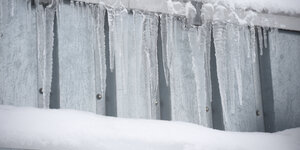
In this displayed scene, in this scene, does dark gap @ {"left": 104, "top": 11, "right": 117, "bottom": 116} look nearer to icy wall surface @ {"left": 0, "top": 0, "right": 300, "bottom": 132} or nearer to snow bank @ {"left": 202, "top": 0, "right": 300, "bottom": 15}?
icy wall surface @ {"left": 0, "top": 0, "right": 300, "bottom": 132}

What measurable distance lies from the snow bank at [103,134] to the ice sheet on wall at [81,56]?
0.38 meters

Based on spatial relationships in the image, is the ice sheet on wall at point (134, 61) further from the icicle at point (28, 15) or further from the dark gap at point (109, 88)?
the icicle at point (28, 15)

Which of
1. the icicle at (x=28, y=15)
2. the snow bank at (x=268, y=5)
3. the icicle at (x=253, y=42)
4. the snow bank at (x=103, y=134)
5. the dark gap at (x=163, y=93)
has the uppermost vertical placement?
the snow bank at (x=268, y=5)

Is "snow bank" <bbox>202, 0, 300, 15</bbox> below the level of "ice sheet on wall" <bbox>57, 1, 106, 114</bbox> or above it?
above

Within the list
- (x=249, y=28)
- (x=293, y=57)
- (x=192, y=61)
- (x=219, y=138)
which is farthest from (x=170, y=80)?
(x=293, y=57)

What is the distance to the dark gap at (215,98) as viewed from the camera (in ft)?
16.0

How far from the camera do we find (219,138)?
14.3ft

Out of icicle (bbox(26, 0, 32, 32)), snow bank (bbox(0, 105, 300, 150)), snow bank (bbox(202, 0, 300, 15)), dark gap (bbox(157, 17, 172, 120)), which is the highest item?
snow bank (bbox(202, 0, 300, 15))

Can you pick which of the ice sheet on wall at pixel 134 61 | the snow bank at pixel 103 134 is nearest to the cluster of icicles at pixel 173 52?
the ice sheet on wall at pixel 134 61

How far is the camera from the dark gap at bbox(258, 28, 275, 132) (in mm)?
5031

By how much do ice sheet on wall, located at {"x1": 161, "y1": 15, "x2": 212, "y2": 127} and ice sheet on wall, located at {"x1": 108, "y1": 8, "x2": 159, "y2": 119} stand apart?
0.12 m

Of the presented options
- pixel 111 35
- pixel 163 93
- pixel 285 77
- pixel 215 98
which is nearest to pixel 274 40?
pixel 285 77

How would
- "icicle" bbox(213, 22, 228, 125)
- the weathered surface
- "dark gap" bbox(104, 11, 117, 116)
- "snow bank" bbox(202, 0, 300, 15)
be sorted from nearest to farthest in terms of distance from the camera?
the weathered surface
"dark gap" bbox(104, 11, 117, 116)
"icicle" bbox(213, 22, 228, 125)
"snow bank" bbox(202, 0, 300, 15)

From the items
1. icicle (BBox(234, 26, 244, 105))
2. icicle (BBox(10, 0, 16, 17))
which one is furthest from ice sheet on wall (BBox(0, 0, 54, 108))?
icicle (BBox(234, 26, 244, 105))
